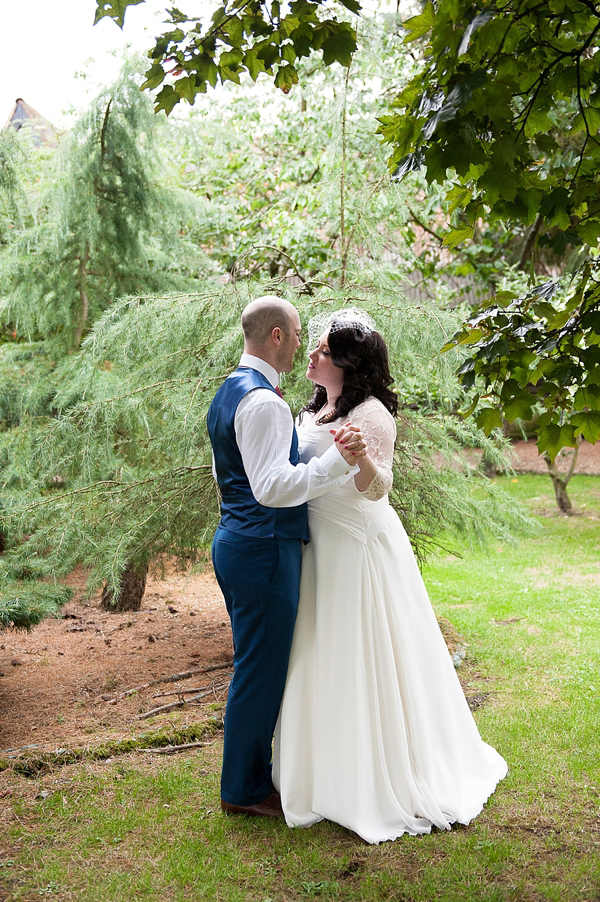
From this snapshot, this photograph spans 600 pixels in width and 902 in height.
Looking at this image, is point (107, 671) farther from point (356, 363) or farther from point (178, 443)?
point (356, 363)

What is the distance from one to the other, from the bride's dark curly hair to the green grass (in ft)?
5.69

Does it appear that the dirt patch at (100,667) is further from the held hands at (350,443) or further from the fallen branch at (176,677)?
the held hands at (350,443)

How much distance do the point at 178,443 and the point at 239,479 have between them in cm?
182

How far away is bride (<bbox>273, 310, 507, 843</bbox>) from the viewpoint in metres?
3.16

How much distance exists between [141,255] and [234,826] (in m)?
5.12

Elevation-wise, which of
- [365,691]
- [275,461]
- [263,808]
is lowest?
[263,808]

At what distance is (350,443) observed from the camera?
2920 mm

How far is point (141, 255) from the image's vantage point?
702 centimetres

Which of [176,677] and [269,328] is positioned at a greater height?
[269,328]

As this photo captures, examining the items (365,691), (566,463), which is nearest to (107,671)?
(365,691)

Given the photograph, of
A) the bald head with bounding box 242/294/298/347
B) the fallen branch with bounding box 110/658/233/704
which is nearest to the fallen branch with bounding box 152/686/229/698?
the fallen branch with bounding box 110/658/233/704

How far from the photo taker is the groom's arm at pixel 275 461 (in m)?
2.95

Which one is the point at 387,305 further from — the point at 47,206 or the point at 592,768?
the point at 47,206

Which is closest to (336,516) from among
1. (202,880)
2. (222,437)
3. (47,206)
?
(222,437)
